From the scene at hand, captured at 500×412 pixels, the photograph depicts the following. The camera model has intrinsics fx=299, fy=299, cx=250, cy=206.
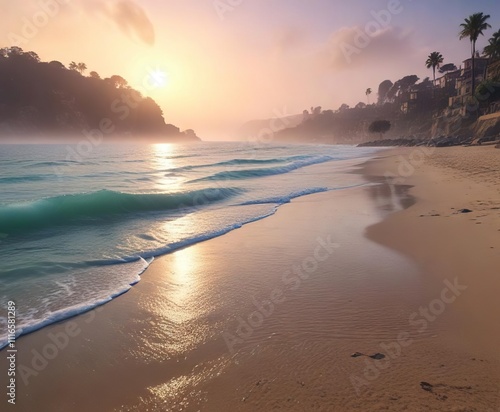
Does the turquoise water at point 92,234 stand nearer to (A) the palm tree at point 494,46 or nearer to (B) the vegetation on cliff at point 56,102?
(A) the palm tree at point 494,46

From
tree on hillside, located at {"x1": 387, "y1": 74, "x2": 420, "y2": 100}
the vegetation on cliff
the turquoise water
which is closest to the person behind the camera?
the turquoise water

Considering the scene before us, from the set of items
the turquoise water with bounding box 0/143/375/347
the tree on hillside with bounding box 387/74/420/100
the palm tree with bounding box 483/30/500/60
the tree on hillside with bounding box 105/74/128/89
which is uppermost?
the tree on hillside with bounding box 105/74/128/89

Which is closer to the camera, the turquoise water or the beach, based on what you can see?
the beach

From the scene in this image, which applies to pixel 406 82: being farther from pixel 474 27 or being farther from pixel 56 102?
pixel 56 102

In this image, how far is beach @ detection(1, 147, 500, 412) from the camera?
8.72 feet

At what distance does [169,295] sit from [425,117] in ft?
427

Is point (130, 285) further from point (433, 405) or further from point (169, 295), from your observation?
point (433, 405)

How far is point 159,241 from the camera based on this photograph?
27.0 feet

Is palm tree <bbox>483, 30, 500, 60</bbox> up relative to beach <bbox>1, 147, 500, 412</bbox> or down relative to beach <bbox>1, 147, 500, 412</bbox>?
up

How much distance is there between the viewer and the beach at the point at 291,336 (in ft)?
8.72

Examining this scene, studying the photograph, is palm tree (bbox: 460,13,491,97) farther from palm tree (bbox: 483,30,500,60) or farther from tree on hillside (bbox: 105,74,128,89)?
tree on hillside (bbox: 105,74,128,89)

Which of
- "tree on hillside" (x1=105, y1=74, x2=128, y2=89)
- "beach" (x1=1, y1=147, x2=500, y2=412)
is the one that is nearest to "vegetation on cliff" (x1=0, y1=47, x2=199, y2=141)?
"tree on hillside" (x1=105, y1=74, x2=128, y2=89)

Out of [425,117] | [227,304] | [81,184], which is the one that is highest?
[425,117]

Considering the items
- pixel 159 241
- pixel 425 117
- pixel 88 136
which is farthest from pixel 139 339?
pixel 88 136
